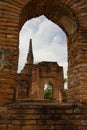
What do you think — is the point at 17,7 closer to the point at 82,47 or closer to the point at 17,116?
the point at 82,47

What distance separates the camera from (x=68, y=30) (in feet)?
13.9

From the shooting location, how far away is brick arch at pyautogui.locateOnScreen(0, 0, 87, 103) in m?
3.27

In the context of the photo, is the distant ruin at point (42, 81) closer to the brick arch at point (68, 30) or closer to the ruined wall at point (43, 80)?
the ruined wall at point (43, 80)

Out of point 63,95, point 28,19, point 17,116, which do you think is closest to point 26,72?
point 63,95

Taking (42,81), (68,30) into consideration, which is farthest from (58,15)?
(42,81)

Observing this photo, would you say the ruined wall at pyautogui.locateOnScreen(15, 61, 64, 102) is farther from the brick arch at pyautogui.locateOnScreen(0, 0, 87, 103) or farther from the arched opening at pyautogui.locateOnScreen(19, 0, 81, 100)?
the brick arch at pyautogui.locateOnScreen(0, 0, 87, 103)

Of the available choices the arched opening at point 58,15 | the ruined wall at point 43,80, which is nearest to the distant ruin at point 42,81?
the ruined wall at point 43,80

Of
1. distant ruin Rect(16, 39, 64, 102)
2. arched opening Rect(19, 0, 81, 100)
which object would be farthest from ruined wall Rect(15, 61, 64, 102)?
arched opening Rect(19, 0, 81, 100)

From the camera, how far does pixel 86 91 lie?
340 cm

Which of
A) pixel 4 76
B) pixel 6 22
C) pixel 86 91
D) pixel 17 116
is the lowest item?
pixel 17 116

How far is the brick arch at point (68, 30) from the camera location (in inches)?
129

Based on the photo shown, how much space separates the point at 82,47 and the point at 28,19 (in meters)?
1.47

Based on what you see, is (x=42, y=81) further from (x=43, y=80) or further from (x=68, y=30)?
(x=68, y=30)

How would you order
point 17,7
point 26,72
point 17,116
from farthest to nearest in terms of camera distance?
point 26,72, point 17,7, point 17,116
